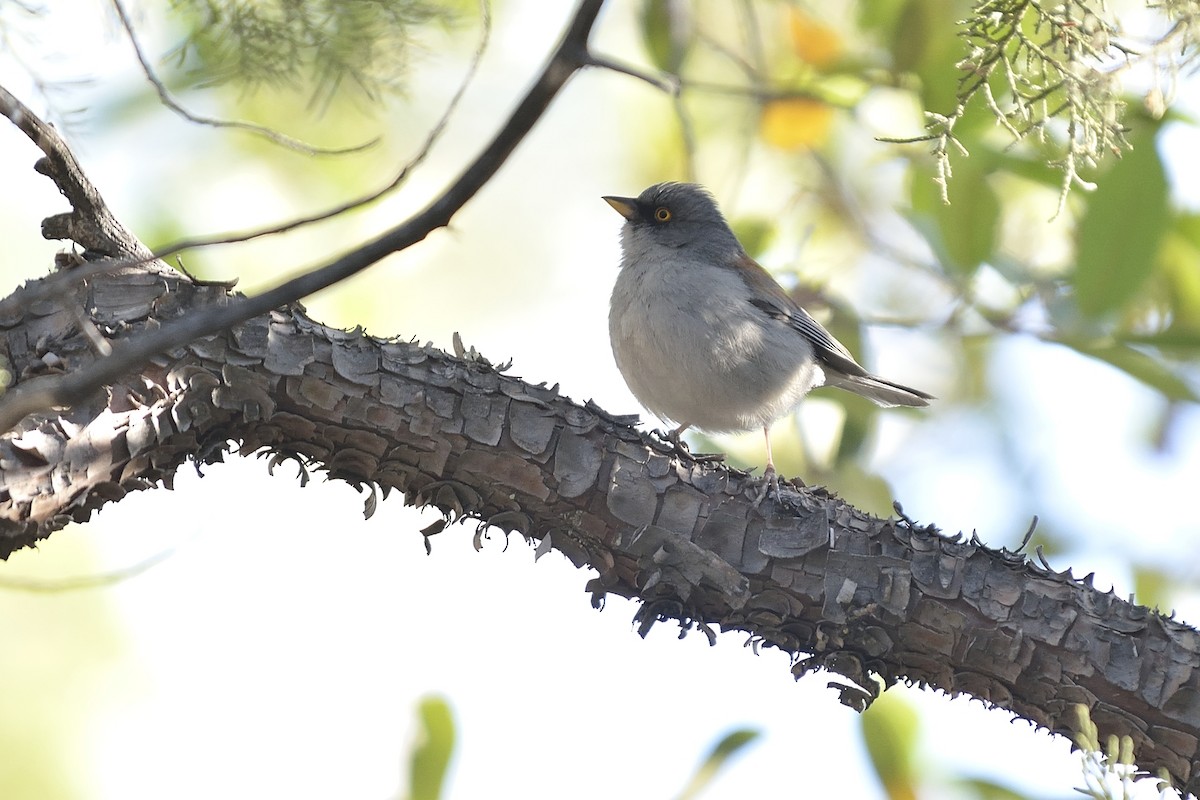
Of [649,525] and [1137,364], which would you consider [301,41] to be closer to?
[649,525]

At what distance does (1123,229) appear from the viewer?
12.1 ft

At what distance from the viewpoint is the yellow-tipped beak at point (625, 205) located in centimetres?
520

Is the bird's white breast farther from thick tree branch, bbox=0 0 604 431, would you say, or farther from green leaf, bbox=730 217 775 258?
thick tree branch, bbox=0 0 604 431

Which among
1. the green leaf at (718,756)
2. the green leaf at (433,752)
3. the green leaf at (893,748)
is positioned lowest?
the green leaf at (433,752)

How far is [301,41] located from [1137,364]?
305 cm

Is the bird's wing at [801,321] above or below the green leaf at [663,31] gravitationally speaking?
below

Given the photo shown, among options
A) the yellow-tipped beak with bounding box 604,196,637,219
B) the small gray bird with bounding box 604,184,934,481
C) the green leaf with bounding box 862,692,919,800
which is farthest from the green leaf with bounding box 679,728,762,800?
the yellow-tipped beak with bounding box 604,196,637,219

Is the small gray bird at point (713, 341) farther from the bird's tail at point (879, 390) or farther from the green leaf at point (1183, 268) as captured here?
the green leaf at point (1183, 268)

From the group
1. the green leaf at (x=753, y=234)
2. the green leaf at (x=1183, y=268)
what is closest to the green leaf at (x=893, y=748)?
the green leaf at (x=1183, y=268)

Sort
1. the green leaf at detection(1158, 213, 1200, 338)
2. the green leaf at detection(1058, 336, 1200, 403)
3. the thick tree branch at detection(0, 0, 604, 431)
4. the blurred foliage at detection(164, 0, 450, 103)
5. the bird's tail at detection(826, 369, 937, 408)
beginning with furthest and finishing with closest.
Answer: the bird's tail at detection(826, 369, 937, 408) < the green leaf at detection(1158, 213, 1200, 338) < the green leaf at detection(1058, 336, 1200, 403) < the blurred foliage at detection(164, 0, 450, 103) < the thick tree branch at detection(0, 0, 604, 431)

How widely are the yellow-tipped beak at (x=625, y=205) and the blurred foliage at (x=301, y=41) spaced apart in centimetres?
159

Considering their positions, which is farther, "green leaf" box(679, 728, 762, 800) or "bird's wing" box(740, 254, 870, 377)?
"bird's wing" box(740, 254, 870, 377)

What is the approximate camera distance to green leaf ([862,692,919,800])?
3.36 m

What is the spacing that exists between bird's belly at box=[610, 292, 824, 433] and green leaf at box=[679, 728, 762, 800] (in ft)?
4.86
